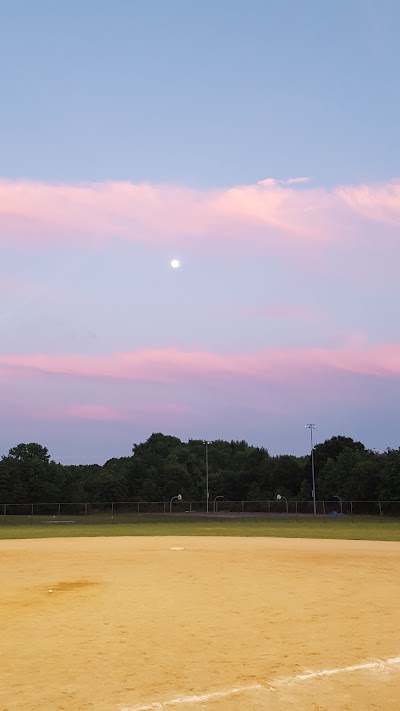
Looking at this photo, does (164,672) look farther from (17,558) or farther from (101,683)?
(17,558)

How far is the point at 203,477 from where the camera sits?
14312 centimetres

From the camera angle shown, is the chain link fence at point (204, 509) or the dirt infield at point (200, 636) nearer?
the dirt infield at point (200, 636)

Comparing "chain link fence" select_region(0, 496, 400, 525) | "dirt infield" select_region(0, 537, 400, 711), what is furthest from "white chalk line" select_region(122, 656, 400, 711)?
"chain link fence" select_region(0, 496, 400, 525)

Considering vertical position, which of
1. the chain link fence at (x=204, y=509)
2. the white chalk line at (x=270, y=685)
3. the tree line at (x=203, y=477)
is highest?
the tree line at (x=203, y=477)

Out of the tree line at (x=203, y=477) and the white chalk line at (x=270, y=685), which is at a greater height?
the tree line at (x=203, y=477)

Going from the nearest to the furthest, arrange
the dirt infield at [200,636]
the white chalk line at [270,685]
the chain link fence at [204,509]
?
the white chalk line at [270,685] → the dirt infield at [200,636] → the chain link fence at [204,509]

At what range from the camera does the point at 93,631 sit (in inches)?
462

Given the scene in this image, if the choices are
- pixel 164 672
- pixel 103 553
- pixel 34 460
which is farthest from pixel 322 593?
pixel 34 460

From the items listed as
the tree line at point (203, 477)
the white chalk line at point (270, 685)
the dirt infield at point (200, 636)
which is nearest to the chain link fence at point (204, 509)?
the tree line at point (203, 477)

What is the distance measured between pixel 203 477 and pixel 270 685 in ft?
447

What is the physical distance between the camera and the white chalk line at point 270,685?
25.5ft

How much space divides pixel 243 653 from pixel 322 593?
20.1ft

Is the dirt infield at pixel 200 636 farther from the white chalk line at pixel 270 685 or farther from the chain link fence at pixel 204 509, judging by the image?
the chain link fence at pixel 204 509

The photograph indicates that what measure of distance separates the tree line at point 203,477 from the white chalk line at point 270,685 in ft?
249
